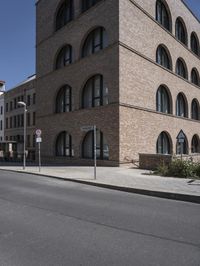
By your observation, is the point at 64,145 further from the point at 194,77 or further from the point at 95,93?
the point at 194,77

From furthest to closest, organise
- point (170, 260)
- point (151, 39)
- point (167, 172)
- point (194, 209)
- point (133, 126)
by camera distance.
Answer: point (151, 39), point (133, 126), point (167, 172), point (194, 209), point (170, 260)

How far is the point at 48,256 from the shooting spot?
15.7ft

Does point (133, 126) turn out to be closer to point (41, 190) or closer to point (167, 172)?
point (167, 172)

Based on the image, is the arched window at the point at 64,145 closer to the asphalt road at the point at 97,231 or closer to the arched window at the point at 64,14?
the arched window at the point at 64,14

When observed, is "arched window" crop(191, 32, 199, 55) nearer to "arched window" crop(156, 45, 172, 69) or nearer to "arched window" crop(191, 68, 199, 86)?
"arched window" crop(191, 68, 199, 86)

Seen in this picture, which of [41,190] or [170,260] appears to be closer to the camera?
[170,260]

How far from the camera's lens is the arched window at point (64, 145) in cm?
2855

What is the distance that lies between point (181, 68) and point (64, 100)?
14.7 meters

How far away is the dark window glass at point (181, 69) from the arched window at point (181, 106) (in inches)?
104

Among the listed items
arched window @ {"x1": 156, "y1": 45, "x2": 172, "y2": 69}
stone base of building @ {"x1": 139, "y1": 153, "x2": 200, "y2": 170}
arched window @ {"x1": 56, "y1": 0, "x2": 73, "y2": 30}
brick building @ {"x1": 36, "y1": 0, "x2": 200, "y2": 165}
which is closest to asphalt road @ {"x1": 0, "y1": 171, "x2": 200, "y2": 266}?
stone base of building @ {"x1": 139, "y1": 153, "x2": 200, "y2": 170}

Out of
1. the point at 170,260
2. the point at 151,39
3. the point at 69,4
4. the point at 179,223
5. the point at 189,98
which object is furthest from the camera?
the point at 189,98

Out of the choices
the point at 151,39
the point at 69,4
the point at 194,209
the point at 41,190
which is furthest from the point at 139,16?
the point at 194,209

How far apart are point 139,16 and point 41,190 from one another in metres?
19.2

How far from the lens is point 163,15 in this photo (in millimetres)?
A: 31172
